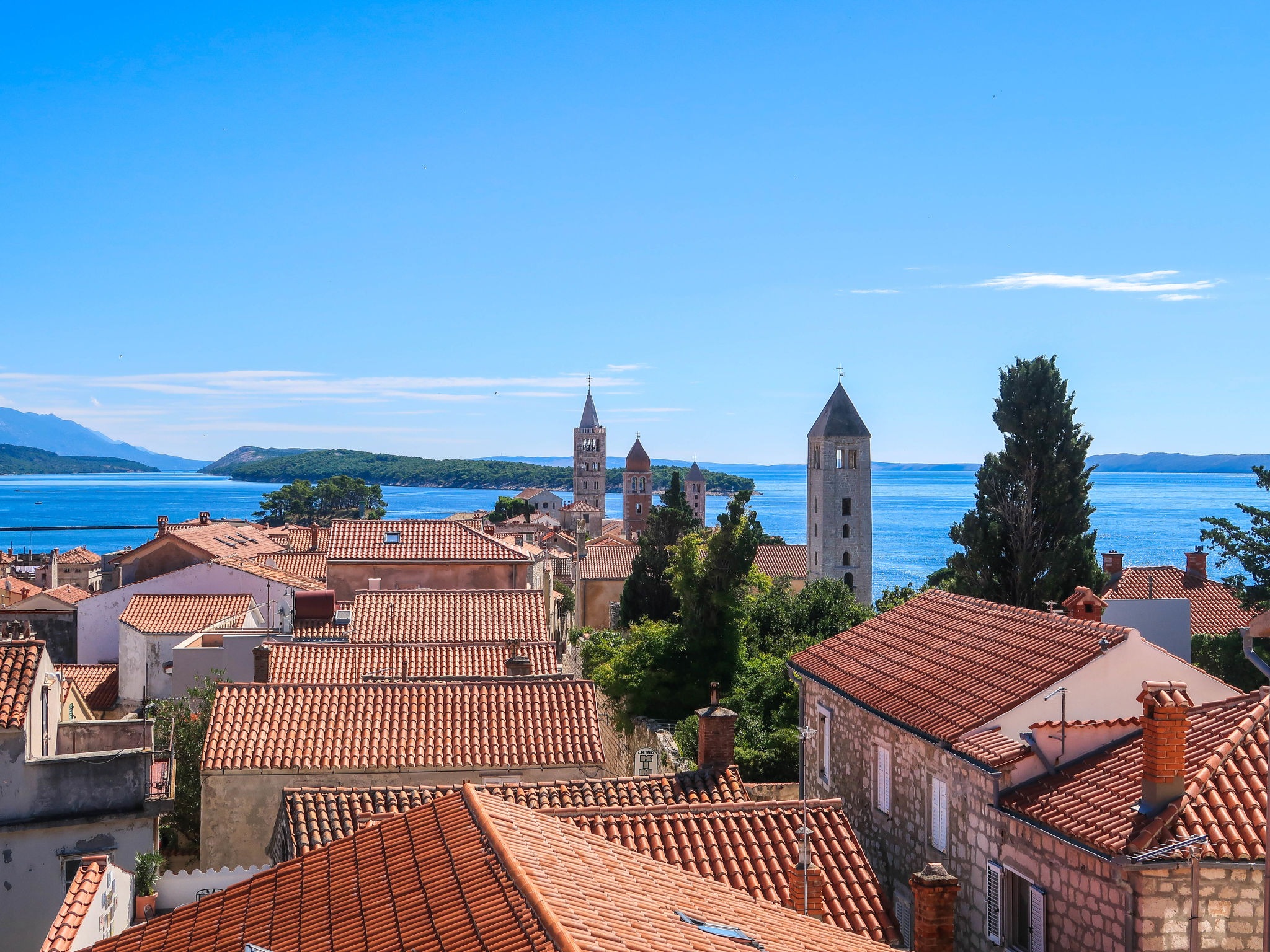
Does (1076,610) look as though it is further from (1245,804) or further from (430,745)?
(430,745)

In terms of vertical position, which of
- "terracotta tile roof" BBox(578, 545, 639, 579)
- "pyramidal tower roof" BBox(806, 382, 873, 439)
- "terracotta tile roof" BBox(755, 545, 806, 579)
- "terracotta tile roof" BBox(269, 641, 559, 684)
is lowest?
"terracotta tile roof" BBox(755, 545, 806, 579)

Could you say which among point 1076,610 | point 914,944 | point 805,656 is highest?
point 1076,610

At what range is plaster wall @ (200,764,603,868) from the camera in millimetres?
15273

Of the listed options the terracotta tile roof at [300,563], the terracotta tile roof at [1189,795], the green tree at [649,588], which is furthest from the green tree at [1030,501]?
the terracotta tile roof at [300,563]

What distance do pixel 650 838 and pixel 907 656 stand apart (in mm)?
6636

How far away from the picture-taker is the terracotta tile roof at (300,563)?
1752 inches

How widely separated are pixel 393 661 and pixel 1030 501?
1736 centimetres

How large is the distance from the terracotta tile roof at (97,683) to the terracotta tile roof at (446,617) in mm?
6242

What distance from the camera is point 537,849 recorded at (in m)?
7.89

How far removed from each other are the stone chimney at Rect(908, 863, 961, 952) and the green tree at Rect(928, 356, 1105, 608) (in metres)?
19.7

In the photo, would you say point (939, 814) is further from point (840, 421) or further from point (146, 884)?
point (840, 421)

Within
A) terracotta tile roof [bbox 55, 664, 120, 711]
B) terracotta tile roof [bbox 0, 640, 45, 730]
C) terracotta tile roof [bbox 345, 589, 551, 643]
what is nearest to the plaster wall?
terracotta tile roof [bbox 0, 640, 45, 730]

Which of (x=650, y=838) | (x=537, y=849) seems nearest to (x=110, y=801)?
(x=650, y=838)

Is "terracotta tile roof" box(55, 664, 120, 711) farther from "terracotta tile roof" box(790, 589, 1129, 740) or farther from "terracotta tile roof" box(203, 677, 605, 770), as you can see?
"terracotta tile roof" box(790, 589, 1129, 740)
